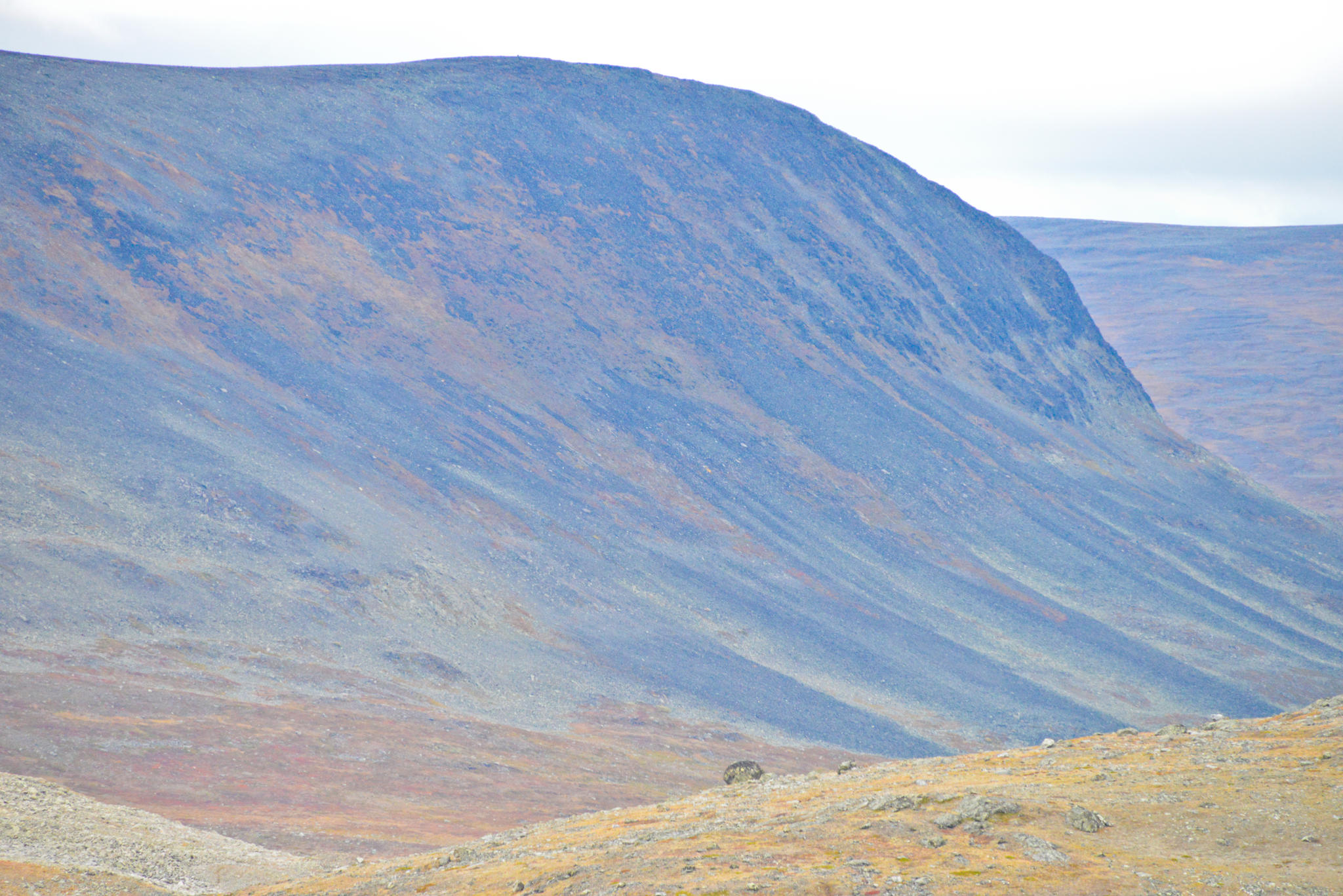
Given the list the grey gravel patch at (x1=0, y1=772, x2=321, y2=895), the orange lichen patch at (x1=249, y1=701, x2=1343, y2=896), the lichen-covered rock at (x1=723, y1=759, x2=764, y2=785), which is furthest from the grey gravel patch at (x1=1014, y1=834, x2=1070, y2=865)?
the grey gravel patch at (x1=0, y1=772, x2=321, y2=895)

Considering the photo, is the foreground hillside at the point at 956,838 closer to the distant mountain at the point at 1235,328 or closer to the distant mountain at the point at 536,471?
the distant mountain at the point at 536,471

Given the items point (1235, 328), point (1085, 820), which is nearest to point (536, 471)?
point (1085, 820)

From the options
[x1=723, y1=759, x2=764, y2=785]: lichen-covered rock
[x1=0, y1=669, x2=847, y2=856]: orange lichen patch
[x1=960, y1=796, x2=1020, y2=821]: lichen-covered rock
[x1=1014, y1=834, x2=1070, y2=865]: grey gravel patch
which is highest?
[x1=1014, y1=834, x2=1070, y2=865]: grey gravel patch

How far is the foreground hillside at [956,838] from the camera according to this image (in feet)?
39.4

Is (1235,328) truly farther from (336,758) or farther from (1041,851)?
(1041,851)

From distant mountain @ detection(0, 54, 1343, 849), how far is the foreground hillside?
9.35 meters

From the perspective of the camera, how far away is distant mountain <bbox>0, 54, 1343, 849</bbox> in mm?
34031

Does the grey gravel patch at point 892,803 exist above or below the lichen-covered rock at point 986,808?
below

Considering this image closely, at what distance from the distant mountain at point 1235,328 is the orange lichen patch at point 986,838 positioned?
83707 mm

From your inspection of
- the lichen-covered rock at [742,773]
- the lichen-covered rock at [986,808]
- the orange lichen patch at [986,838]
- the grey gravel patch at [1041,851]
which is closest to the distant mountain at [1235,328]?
the lichen-covered rock at [742,773]

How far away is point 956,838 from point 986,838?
1.20 feet

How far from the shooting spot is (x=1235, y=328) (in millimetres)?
127750

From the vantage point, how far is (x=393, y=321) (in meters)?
56.8

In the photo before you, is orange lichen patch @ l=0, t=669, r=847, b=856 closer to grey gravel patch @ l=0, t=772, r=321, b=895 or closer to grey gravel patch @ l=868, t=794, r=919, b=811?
grey gravel patch @ l=0, t=772, r=321, b=895
